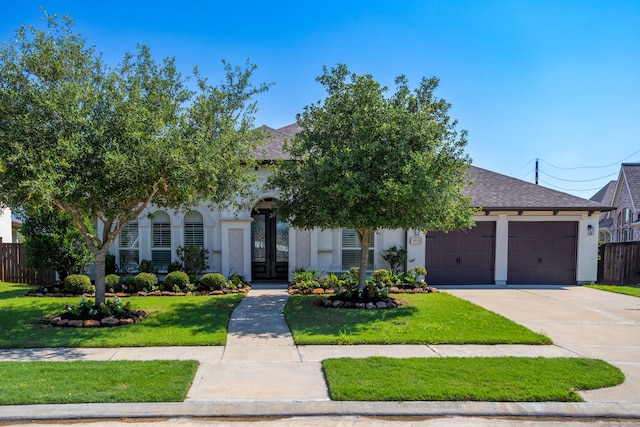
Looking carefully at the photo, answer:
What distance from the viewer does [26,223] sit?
40.4 feet

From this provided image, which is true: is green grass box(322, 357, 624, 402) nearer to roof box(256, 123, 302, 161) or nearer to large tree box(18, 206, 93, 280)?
roof box(256, 123, 302, 161)

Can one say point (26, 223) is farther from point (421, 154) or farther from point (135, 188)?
point (421, 154)

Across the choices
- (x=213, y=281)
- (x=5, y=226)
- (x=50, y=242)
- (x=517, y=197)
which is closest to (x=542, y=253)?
(x=517, y=197)

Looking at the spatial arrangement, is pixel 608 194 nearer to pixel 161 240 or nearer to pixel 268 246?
pixel 268 246

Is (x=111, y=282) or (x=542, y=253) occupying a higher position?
(x=542, y=253)

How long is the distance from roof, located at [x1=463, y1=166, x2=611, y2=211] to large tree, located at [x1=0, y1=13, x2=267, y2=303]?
952 centimetres

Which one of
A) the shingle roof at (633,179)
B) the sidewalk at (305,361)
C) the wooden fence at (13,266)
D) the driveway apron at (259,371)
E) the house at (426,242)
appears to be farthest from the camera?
the shingle roof at (633,179)

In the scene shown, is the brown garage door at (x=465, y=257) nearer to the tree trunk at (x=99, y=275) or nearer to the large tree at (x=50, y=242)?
the tree trunk at (x=99, y=275)

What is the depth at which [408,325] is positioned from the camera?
27.4 feet

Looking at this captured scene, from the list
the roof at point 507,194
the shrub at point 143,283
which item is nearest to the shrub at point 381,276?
the roof at point 507,194

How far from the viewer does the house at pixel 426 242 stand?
14.0 m

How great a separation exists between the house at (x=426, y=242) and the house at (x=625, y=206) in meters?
14.3

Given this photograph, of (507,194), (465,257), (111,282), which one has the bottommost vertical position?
(111,282)

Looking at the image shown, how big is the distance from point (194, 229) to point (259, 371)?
9108 mm
